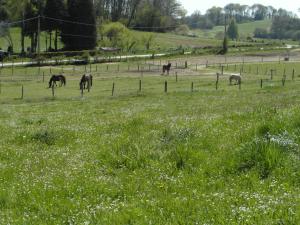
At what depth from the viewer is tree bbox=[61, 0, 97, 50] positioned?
11550 centimetres

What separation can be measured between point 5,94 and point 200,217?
41735mm

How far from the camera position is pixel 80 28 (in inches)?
4567

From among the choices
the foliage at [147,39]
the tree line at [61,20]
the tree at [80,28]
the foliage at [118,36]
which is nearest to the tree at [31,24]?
the tree line at [61,20]

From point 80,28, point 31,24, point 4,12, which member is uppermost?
point 4,12

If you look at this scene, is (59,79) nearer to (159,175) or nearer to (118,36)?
(159,175)

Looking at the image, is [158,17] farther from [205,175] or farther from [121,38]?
[205,175]

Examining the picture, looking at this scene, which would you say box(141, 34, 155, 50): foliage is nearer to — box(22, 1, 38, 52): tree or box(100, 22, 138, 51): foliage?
box(100, 22, 138, 51): foliage

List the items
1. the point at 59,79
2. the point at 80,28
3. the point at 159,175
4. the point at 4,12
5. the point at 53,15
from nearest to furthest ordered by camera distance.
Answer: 1. the point at 159,175
2. the point at 59,79
3. the point at 80,28
4. the point at 53,15
5. the point at 4,12

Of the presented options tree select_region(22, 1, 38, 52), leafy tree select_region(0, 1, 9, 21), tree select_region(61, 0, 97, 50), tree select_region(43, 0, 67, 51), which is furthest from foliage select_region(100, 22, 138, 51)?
leafy tree select_region(0, 1, 9, 21)

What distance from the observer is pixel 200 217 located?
6211 mm

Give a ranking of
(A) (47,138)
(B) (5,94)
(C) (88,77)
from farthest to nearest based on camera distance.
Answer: (C) (88,77), (B) (5,94), (A) (47,138)

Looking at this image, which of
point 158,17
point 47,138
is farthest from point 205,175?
point 158,17

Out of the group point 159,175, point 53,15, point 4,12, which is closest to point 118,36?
point 53,15

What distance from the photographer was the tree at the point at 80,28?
116 meters
